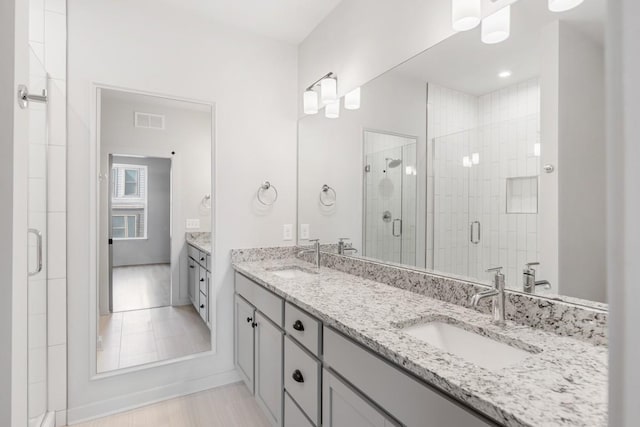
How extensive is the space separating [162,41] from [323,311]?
84.3 inches

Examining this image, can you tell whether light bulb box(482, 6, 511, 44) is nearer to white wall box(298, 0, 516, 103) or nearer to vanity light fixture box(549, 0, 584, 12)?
white wall box(298, 0, 516, 103)

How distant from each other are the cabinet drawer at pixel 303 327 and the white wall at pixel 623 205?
1.06 m

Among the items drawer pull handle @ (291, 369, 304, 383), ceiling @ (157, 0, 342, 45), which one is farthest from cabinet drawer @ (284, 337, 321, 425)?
ceiling @ (157, 0, 342, 45)

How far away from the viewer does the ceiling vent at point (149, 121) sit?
2.21 metres

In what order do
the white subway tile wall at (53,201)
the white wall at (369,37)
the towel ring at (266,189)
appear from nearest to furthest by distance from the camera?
1. the white wall at (369,37)
2. the white subway tile wall at (53,201)
3. the towel ring at (266,189)

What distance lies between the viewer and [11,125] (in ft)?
2.38

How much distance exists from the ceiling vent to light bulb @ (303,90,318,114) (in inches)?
41.0

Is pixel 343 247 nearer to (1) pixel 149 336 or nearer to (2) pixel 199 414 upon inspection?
(2) pixel 199 414

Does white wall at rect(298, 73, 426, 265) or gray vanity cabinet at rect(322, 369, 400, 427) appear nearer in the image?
gray vanity cabinet at rect(322, 369, 400, 427)

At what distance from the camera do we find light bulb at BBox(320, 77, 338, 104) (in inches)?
88.7

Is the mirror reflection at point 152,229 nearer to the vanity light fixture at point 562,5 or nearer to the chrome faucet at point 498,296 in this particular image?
the chrome faucet at point 498,296

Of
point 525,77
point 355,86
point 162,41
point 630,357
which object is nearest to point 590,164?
point 525,77

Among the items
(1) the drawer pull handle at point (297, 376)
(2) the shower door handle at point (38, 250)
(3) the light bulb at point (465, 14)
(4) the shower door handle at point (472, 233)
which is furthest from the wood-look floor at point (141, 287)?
(3) the light bulb at point (465, 14)

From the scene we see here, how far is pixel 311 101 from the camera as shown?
7.91ft
